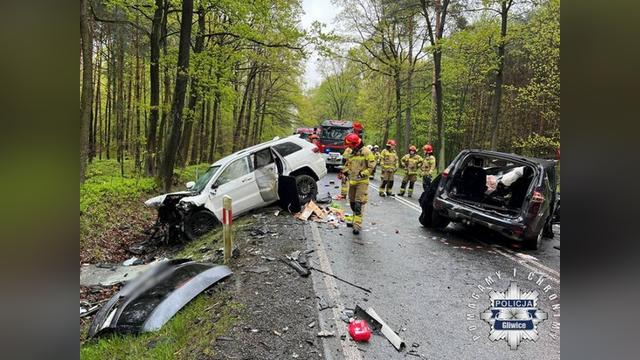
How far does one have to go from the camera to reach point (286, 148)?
→ 5242mm

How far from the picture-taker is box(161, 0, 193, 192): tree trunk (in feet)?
10.2

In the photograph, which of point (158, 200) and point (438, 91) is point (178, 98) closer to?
point (158, 200)

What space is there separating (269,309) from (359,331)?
690mm

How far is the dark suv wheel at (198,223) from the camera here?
4.01 meters

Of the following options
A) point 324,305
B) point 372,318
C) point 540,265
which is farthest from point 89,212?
point 540,265

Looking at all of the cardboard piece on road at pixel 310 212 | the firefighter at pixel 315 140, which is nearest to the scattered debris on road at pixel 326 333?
→ the firefighter at pixel 315 140

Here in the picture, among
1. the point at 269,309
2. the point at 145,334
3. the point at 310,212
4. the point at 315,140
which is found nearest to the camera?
the point at 145,334

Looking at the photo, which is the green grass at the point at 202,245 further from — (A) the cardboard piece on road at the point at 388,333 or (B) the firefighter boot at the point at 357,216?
(B) the firefighter boot at the point at 357,216

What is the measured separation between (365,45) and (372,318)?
224 centimetres

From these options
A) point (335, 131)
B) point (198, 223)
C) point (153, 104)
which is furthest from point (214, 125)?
point (335, 131)

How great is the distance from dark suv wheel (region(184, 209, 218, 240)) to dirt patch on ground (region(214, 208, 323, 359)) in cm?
39

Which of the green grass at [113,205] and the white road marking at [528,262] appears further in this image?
the green grass at [113,205]
